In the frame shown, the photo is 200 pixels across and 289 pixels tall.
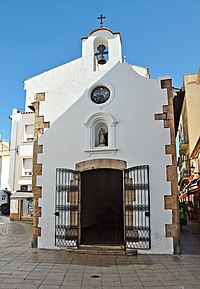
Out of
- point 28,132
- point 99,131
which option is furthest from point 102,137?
point 28,132

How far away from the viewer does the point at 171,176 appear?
306 inches

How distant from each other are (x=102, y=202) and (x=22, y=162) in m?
9.20

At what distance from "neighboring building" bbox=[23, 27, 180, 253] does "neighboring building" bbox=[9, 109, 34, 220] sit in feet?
39.2

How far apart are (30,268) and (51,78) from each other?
56.4 ft

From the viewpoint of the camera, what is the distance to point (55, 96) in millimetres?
9180

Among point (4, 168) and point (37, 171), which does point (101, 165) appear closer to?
point (37, 171)

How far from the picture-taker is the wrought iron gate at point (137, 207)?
25.0ft

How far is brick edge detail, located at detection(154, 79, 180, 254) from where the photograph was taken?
24.7 feet

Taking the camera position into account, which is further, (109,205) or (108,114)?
(109,205)

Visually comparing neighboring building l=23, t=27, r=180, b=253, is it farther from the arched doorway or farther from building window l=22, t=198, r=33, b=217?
building window l=22, t=198, r=33, b=217

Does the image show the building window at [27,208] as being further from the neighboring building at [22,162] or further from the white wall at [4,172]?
the white wall at [4,172]

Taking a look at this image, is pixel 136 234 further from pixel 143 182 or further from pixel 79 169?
pixel 79 169

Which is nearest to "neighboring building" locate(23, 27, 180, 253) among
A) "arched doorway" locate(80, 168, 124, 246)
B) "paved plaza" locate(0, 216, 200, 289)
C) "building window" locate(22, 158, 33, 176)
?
"paved plaza" locate(0, 216, 200, 289)

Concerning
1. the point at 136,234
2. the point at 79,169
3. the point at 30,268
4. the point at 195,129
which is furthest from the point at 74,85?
the point at 195,129
